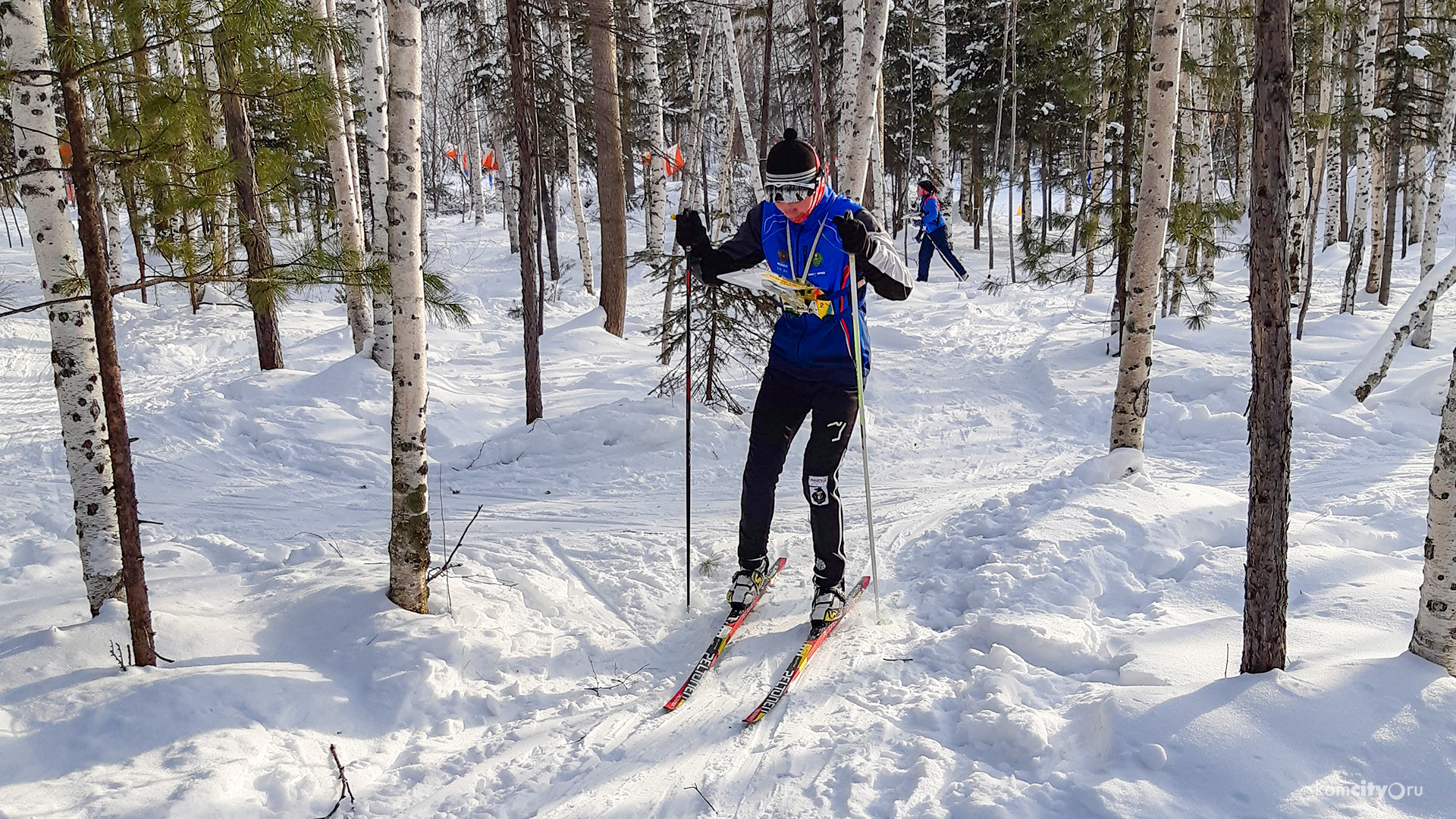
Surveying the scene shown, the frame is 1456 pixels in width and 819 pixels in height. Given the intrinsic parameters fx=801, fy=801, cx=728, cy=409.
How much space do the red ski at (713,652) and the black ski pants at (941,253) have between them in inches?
417

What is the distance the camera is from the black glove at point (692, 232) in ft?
14.8

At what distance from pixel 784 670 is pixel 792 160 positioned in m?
2.57

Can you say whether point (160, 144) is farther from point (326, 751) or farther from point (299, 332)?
point (299, 332)

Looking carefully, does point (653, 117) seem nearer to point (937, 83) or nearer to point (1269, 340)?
point (937, 83)

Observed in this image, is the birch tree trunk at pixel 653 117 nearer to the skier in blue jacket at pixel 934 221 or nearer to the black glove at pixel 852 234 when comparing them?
the skier in blue jacket at pixel 934 221

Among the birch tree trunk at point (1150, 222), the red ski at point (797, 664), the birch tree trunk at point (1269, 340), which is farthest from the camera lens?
the birch tree trunk at point (1150, 222)

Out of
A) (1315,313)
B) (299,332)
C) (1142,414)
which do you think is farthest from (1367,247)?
(299,332)

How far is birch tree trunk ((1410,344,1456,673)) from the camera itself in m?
2.85

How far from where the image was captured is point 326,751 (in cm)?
331

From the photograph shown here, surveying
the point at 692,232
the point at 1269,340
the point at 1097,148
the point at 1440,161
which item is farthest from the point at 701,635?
the point at 1097,148

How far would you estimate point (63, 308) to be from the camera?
142 inches

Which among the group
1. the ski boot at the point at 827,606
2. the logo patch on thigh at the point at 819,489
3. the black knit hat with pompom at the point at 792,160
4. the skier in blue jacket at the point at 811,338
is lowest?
the ski boot at the point at 827,606

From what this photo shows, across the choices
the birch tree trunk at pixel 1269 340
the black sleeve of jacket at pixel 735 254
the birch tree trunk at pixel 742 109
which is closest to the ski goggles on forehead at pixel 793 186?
the black sleeve of jacket at pixel 735 254

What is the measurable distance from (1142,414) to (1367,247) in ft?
83.9
